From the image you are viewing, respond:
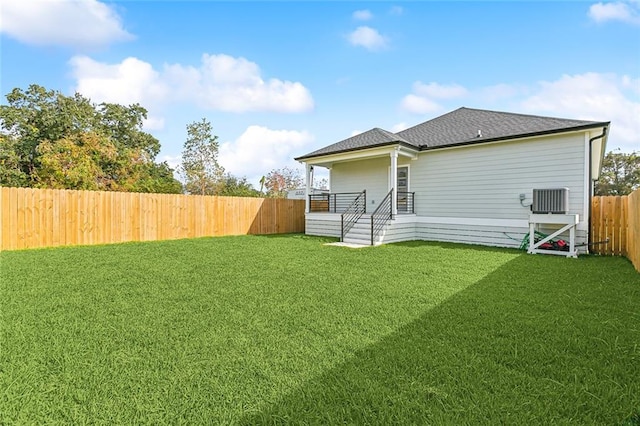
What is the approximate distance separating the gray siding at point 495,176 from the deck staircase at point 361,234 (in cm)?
203

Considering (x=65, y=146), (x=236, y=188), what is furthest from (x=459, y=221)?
(x=236, y=188)

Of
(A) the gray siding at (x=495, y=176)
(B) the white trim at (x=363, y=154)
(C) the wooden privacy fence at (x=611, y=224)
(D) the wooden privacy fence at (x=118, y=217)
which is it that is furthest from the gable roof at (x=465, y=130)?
(D) the wooden privacy fence at (x=118, y=217)

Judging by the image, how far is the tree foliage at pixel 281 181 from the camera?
27.4m

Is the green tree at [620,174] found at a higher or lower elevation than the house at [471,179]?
higher

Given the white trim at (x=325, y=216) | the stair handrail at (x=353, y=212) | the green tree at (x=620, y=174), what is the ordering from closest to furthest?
the stair handrail at (x=353, y=212) → the white trim at (x=325, y=216) → the green tree at (x=620, y=174)

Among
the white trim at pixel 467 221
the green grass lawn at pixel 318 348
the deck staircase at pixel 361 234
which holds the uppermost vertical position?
the white trim at pixel 467 221

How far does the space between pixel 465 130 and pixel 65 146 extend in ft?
59.8

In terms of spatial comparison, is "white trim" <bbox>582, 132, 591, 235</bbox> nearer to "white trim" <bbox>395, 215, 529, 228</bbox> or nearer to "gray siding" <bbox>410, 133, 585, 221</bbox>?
"gray siding" <bbox>410, 133, 585, 221</bbox>

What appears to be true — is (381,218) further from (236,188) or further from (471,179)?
(236,188)

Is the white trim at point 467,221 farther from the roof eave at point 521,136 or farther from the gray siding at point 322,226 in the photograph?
the gray siding at point 322,226

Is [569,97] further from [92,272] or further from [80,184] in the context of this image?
[80,184]

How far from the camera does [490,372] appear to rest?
2156 mm

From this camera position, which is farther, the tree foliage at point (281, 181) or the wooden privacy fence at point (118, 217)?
the tree foliage at point (281, 181)

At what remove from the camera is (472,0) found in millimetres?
8039
